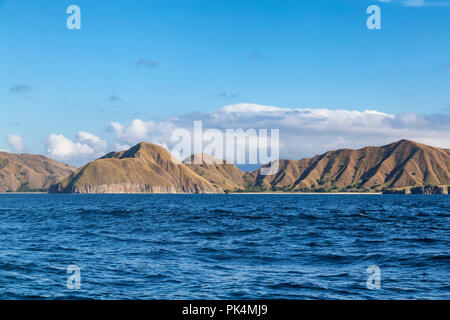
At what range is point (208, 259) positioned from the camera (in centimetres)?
2617

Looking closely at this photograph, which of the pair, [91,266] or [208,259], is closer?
[91,266]

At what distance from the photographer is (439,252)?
29172 mm
